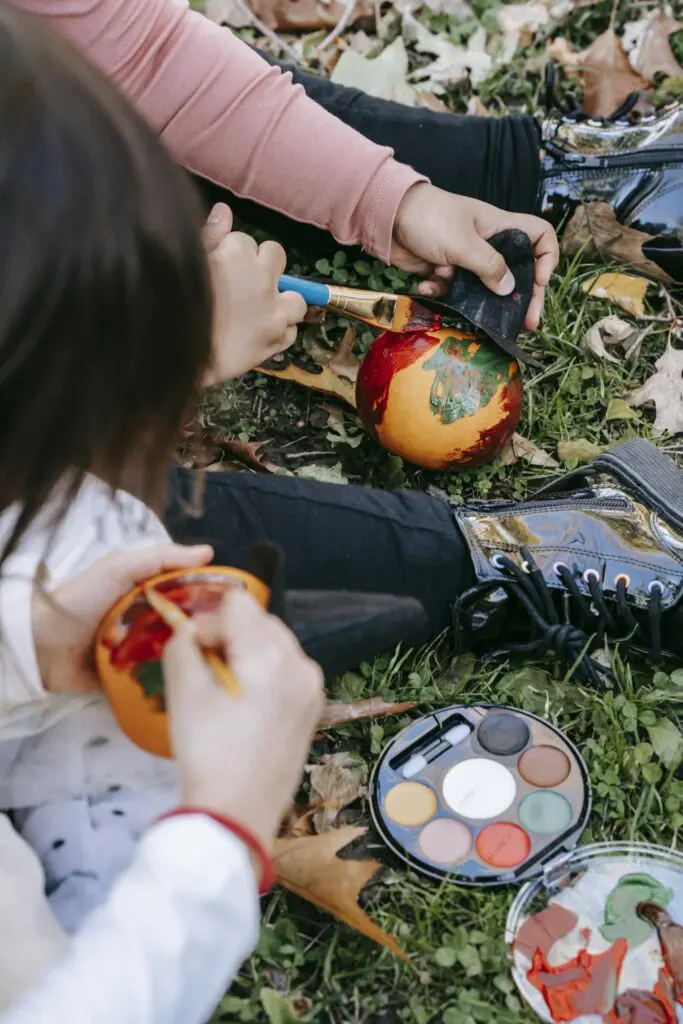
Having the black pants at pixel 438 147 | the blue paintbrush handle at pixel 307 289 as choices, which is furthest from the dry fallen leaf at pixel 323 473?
the black pants at pixel 438 147

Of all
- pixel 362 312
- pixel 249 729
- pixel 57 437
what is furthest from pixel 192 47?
pixel 249 729

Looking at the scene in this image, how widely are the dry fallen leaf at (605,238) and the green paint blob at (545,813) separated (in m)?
1.20

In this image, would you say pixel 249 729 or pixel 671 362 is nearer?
pixel 249 729

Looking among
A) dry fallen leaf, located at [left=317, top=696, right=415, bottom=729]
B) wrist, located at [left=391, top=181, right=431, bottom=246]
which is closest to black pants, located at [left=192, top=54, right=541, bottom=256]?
wrist, located at [left=391, top=181, right=431, bottom=246]

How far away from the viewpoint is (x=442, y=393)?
5.46 feet

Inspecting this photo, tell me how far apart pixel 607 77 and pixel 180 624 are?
6.77 ft

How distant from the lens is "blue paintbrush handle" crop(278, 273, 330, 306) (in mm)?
1630

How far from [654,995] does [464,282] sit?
1.06 meters

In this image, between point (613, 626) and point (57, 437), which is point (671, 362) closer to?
point (613, 626)

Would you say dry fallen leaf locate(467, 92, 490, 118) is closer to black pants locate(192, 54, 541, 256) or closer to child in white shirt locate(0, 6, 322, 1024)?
black pants locate(192, 54, 541, 256)

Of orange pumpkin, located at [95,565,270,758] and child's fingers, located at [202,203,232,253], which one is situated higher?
child's fingers, located at [202,203,232,253]

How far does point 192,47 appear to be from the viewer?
5.50ft

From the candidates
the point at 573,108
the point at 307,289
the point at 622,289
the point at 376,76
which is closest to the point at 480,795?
the point at 307,289

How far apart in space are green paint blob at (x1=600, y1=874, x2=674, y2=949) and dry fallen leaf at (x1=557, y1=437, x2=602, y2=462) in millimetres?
806
